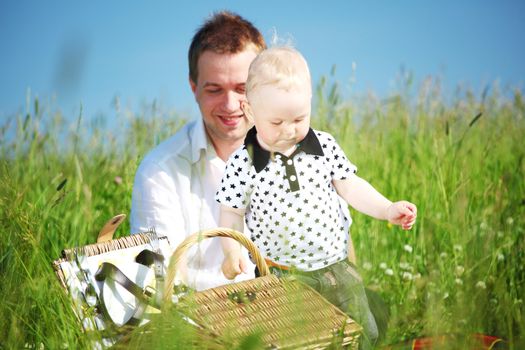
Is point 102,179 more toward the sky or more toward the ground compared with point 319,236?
more toward the ground

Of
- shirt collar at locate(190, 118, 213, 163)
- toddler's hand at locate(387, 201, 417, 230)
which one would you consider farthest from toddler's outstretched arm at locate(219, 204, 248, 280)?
shirt collar at locate(190, 118, 213, 163)

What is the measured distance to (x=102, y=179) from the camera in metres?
4.10

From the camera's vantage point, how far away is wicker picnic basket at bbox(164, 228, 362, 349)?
2.01m

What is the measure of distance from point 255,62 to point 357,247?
1541mm

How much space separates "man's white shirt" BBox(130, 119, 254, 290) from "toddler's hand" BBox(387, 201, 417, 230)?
3.29ft

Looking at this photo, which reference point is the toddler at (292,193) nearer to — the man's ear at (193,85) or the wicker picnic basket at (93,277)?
the wicker picnic basket at (93,277)

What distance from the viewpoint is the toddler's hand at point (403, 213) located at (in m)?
2.54

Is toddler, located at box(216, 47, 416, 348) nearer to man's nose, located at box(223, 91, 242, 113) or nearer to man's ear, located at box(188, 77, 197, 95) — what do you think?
man's nose, located at box(223, 91, 242, 113)

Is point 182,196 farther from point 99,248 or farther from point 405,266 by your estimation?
point 405,266

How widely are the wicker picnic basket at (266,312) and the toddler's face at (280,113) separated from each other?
43 cm

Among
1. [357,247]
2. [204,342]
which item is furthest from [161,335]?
[357,247]

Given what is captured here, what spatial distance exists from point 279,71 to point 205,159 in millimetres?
1120

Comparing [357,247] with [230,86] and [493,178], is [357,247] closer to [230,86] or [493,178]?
[230,86]

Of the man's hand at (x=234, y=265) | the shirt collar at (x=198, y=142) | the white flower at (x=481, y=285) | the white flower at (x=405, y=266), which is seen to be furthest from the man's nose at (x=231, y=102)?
the white flower at (x=481, y=285)
